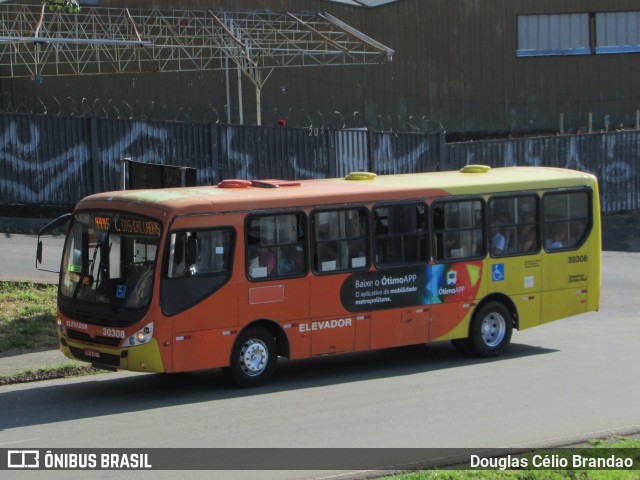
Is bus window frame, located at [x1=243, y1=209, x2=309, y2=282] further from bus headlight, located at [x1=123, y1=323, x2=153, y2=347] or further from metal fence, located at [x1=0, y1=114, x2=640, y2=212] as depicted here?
metal fence, located at [x1=0, y1=114, x2=640, y2=212]

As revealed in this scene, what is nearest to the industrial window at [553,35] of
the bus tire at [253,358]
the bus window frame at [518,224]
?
the bus window frame at [518,224]

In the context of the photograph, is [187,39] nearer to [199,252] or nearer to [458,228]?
[458,228]

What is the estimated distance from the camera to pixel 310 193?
13500 millimetres

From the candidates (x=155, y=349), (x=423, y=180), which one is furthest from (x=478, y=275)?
(x=155, y=349)

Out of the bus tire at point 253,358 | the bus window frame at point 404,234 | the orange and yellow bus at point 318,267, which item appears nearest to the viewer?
the orange and yellow bus at point 318,267

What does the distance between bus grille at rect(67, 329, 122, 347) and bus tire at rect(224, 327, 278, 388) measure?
4.85 ft

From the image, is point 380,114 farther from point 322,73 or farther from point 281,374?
point 281,374

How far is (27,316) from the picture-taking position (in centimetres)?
1582

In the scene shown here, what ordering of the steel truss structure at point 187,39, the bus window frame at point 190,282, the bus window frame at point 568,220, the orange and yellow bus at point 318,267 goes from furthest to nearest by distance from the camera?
the steel truss structure at point 187,39
the bus window frame at point 568,220
the orange and yellow bus at point 318,267
the bus window frame at point 190,282

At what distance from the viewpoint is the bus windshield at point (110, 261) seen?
12.2 metres

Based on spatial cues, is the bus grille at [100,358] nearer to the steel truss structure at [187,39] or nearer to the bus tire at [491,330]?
the bus tire at [491,330]

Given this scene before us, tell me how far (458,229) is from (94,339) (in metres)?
5.53

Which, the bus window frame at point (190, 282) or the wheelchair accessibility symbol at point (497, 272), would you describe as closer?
the bus window frame at point (190, 282)

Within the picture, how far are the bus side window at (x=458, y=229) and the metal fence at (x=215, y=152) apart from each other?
11.8 meters
